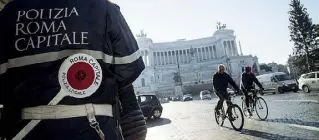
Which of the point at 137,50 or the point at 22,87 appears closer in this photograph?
the point at 22,87

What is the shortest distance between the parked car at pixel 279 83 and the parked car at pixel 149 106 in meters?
15.2

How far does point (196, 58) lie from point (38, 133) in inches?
3646

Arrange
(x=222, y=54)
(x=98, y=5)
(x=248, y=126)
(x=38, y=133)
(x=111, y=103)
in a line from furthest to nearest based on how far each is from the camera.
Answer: (x=222, y=54) → (x=248, y=126) → (x=98, y=5) → (x=111, y=103) → (x=38, y=133)

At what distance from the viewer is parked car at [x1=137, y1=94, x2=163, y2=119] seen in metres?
14.3

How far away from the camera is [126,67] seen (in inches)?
60.6

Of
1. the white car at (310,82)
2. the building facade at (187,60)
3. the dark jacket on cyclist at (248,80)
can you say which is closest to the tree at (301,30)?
the white car at (310,82)

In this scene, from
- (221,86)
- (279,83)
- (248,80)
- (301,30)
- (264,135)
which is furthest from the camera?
(301,30)

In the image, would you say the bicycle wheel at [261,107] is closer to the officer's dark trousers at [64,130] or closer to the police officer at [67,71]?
the police officer at [67,71]

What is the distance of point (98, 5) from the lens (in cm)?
157

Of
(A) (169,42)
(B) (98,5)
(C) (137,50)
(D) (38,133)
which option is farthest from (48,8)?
(A) (169,42)

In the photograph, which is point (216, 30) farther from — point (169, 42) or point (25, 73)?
point (25, 73)

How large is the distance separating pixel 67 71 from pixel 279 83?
1057 inches

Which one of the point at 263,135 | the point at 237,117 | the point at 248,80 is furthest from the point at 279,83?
the point at 263,135

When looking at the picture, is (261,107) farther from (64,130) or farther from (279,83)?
(279,83)
